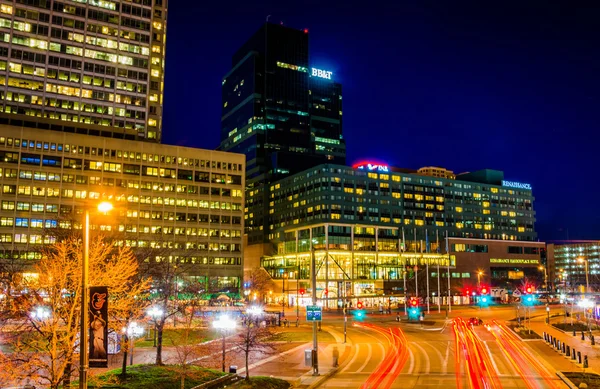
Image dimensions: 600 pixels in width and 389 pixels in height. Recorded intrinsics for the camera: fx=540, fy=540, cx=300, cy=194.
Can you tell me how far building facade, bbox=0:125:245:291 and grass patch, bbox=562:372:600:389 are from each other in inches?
3637

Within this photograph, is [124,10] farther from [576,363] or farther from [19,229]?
[576,363]

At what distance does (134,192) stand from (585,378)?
123704 mm

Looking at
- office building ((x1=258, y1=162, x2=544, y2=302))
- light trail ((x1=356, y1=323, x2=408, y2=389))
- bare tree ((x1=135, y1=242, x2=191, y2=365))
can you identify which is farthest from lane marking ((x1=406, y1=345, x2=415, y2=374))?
office building ((x1=258, y1=162, x2=544, y2=302))

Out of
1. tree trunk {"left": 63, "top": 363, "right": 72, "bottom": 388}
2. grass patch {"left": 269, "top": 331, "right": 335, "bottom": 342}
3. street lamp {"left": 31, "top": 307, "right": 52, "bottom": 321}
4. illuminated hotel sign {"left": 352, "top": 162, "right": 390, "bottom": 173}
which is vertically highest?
illuminated hotel sign {"left": 352, "top": 162, "right": 390, "bottom": 173}

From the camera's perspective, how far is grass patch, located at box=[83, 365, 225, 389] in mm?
30234

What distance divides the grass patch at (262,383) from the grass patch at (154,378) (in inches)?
69.0

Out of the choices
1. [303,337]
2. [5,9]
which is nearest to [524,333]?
[303,337]

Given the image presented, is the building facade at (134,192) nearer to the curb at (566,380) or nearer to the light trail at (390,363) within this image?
the light trail at (390,363)

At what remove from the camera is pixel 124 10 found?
15738 cm

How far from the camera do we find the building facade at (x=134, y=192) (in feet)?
422

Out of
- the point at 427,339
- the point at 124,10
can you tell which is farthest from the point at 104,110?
the point at 427,339

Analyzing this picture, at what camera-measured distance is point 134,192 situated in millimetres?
142125

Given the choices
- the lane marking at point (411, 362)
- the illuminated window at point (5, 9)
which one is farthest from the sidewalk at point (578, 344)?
the illuminated window at point (5, 9)

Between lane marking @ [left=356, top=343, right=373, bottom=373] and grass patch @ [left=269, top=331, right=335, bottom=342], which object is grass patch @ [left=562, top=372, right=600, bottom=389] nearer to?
lane marking @ [left=356, top=343, right=373, bottom=373]
